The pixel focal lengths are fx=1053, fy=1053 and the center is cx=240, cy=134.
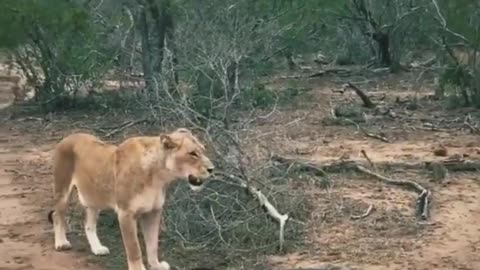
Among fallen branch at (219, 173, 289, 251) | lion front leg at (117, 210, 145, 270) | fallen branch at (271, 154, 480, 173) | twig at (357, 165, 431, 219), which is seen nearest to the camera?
lion front leg at (117, 210, 145, 270)

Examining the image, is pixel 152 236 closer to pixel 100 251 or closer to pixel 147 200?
pixel 147 200

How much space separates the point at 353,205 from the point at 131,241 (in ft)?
10.4

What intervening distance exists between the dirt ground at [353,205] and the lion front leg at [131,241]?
781mm

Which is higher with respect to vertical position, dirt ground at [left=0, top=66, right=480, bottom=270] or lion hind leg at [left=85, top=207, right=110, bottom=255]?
lion hind leg at [left=85, top=207, right=110, bottom=255]

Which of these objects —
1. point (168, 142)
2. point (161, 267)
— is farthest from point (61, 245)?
point (168, 142)

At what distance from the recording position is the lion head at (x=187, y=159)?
7785 mm

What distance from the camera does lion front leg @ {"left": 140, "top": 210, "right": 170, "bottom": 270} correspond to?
8242 millimetres

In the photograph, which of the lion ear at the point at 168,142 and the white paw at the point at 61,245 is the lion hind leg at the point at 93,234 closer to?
the white paw at the point at 61,245

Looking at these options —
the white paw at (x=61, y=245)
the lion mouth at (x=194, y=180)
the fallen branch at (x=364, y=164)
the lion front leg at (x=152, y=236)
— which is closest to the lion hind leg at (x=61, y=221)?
the white paw at (x=61, y=245)

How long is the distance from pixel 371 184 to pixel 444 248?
2.75 m

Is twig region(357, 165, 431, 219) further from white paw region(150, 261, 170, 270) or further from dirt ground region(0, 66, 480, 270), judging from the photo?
white paw region(150, 261, 170, 270)

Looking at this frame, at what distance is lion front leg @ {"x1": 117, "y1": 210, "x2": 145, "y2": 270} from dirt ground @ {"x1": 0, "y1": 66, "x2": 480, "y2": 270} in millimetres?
781

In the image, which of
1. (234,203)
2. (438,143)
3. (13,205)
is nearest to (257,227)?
(234,203)

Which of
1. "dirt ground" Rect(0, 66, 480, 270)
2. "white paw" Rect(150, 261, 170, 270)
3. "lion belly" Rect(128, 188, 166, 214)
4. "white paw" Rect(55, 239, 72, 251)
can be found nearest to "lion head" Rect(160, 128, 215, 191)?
"lion belly" Rect(128, 188, 166, 214)
